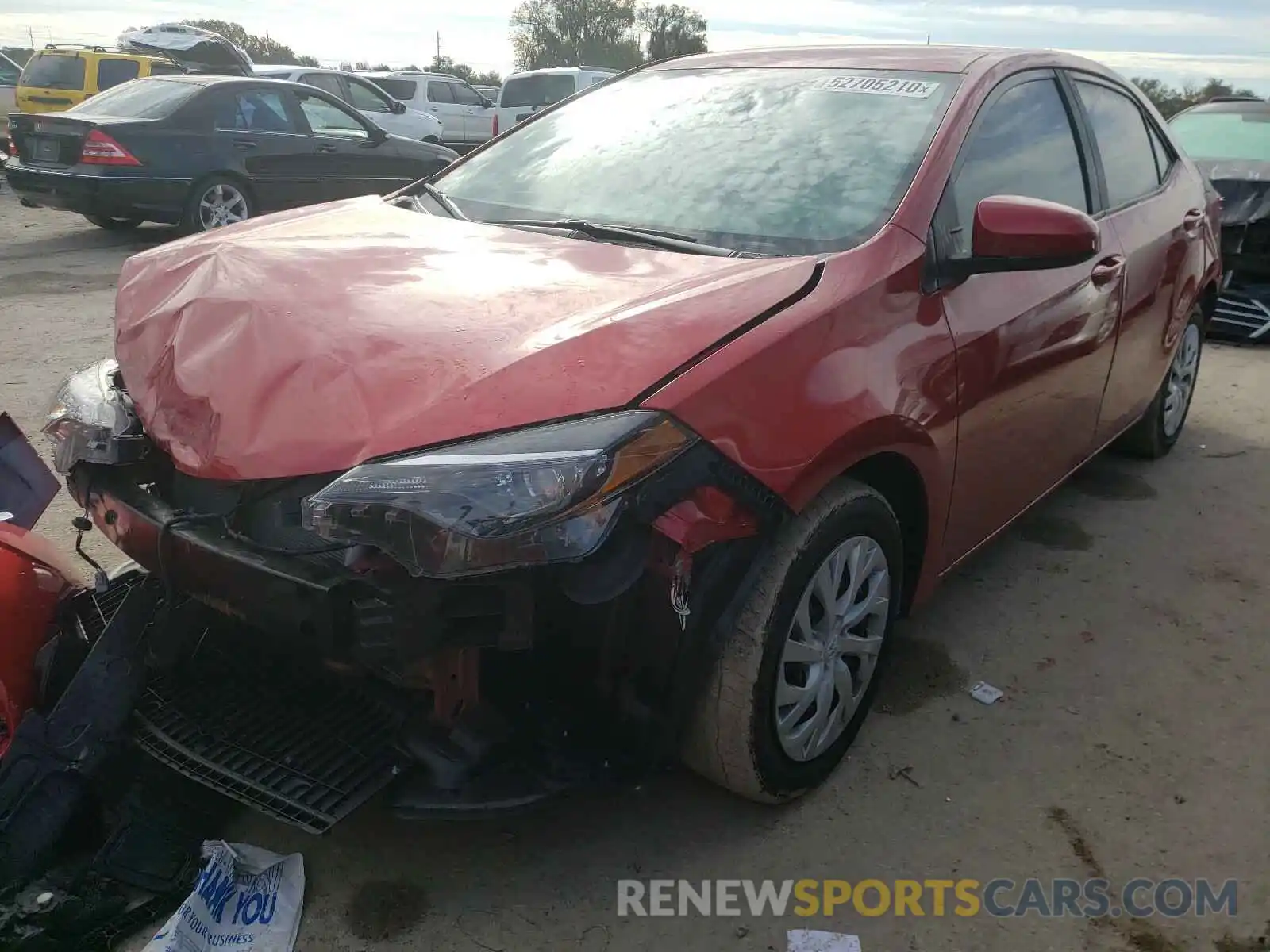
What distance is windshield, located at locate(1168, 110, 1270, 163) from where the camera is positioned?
25.2ft

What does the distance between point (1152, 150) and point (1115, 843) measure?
2.87 metres

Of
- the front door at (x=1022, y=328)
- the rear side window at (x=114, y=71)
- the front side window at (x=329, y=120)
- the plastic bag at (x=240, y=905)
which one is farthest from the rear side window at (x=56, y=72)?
the plastic bag at (x=240, y=905)

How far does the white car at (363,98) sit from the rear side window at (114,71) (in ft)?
5.75

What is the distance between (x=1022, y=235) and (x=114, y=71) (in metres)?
14.6

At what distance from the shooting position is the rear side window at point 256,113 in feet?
30.5

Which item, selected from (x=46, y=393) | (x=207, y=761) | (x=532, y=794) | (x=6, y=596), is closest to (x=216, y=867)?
(x=207, y=761)

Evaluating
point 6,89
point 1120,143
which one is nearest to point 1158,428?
point 1120,143

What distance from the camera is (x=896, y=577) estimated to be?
251 cm

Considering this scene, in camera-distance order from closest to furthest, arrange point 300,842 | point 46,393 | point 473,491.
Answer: point 473,491
point 300,842
point 46,393

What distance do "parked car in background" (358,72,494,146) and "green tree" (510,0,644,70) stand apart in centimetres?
4310

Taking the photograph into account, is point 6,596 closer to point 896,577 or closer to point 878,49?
point 896,577

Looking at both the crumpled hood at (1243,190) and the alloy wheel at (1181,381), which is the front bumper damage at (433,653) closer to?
the alloy wheel at (1181,381)

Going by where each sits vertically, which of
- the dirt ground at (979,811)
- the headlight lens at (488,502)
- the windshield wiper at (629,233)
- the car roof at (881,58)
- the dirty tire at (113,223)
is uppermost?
the car roof at (881,58)

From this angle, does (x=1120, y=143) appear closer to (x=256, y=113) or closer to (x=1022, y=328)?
(x=1022, y=328)
